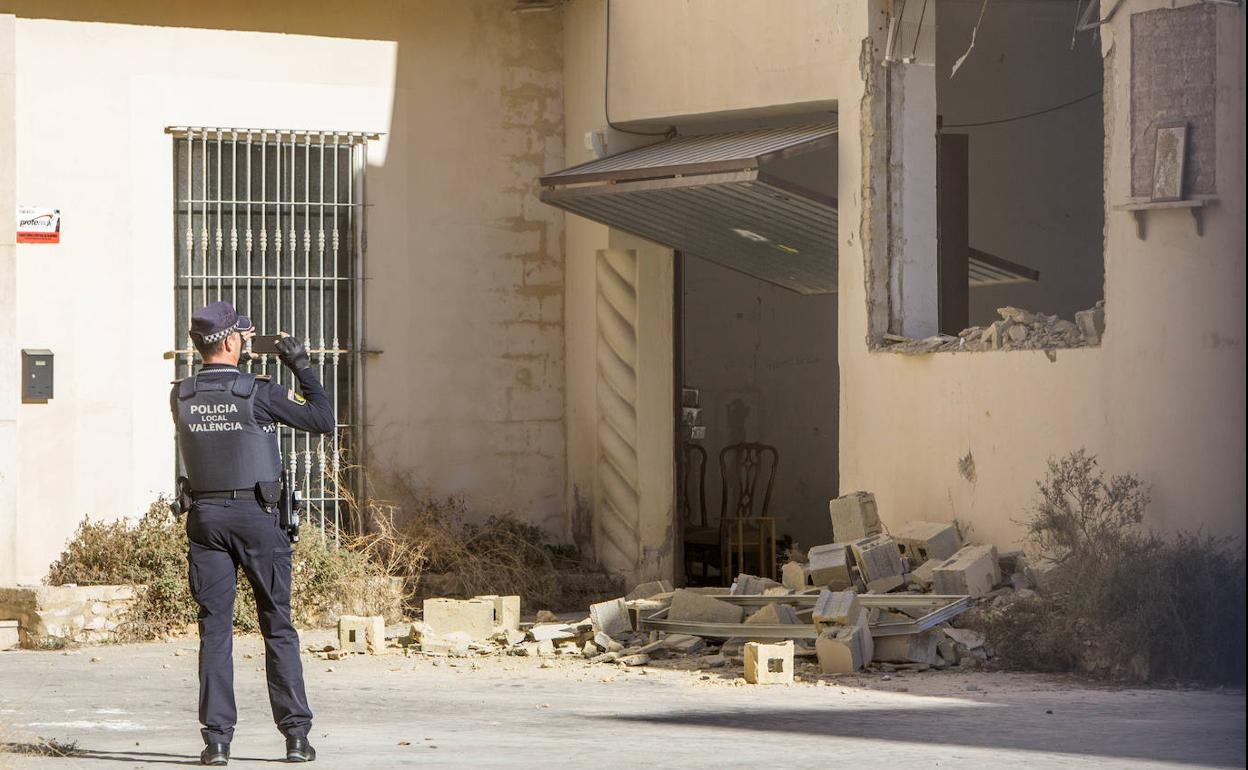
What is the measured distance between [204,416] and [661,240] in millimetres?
5928

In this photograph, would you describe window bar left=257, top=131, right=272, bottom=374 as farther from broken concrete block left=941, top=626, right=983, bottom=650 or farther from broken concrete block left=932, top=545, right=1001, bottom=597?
broken concrete block left=941, top=626, right=983, bottom=650

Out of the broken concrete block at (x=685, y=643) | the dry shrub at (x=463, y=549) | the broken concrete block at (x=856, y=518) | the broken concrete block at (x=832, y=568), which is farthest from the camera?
the dry shrub at (x=463, y=549)

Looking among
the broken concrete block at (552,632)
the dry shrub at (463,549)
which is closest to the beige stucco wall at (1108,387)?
the broken concrete block at (552,632)

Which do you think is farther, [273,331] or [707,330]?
[707,330]

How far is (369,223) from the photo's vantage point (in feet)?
41.8

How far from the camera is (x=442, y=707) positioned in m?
8.28

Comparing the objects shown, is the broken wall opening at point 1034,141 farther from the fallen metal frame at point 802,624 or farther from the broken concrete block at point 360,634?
the broken concrete block at point 360,634

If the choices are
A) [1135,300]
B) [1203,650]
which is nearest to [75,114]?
[1135,300]

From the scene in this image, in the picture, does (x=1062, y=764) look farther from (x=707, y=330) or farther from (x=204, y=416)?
(x=707, y=330)

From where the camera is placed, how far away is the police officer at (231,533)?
22.1 feet

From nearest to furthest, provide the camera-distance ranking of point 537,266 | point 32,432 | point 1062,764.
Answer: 1. point 1062,764
2. point 32,432
3. point 537,266

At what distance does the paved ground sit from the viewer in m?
→ 6.82

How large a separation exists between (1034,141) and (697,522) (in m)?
4.41

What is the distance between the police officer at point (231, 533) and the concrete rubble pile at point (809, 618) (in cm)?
278
